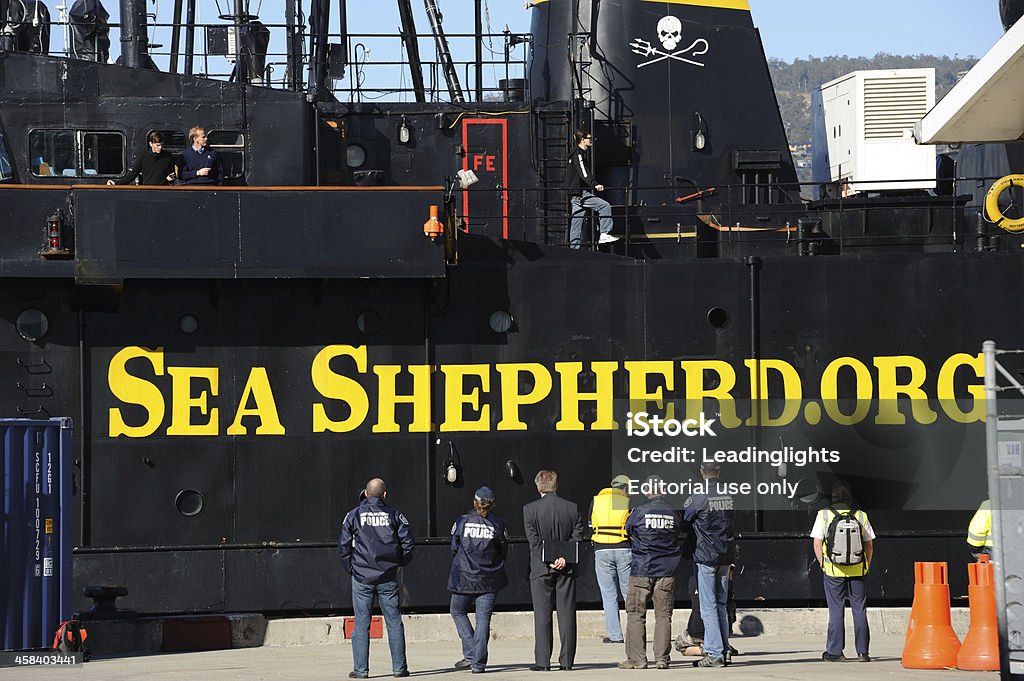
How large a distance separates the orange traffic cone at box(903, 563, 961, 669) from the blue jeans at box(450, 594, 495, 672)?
3.17 metres

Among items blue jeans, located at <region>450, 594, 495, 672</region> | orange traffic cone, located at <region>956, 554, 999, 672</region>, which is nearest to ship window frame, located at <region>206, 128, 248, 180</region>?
blue jeans, located at <region>450, 594, 495, 672</region>

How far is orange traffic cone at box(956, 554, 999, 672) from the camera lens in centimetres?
1086

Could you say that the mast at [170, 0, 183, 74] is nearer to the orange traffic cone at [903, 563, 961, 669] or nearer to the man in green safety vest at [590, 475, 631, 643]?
the man in green safety vest at [590, 475, 631, 643]

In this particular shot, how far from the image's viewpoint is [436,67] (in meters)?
16.8

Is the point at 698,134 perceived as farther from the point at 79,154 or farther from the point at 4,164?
the point at 4,164

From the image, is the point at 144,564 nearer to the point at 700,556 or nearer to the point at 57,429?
the point at 57,429

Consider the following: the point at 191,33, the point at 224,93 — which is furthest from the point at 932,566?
the point at 191,33

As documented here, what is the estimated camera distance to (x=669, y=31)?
1652cm

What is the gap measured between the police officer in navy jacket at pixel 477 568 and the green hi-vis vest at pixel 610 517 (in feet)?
5.96

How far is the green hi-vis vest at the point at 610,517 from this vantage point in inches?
511

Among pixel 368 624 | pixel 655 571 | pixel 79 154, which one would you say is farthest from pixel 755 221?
pixel 79 154

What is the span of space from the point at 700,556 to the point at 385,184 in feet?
19.1

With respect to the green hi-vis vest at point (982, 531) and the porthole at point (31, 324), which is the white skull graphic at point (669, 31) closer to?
the green hi-vis vest at point (982, 531)

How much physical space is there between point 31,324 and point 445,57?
568 centimetres
